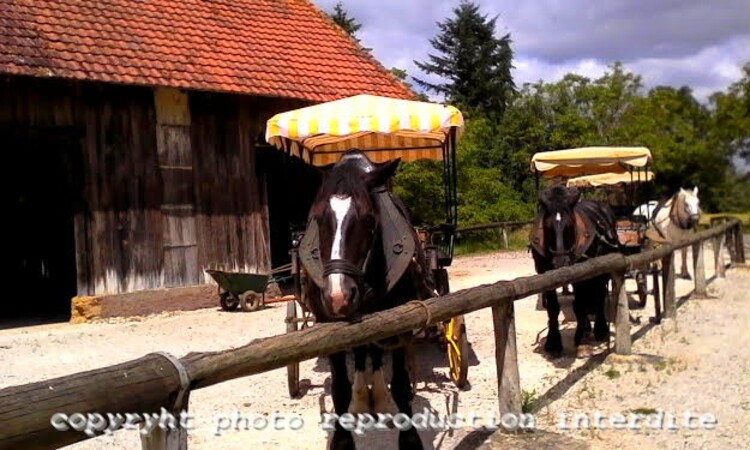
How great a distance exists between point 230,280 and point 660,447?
7762 mm

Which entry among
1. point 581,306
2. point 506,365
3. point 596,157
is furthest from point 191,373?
point 596,157

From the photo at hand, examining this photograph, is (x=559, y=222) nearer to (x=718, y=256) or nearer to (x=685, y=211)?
(x=718, y=256)

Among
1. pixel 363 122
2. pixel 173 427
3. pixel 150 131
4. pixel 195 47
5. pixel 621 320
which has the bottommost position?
pixel 621 320

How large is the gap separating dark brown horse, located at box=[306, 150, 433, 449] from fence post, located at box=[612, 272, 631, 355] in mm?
3060

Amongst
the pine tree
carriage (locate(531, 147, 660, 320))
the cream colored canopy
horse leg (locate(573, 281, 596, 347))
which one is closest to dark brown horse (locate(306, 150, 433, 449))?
horse leg (locate(573, 281, 596, 347))

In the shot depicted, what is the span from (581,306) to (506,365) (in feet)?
10.1

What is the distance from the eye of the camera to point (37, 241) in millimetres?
14648

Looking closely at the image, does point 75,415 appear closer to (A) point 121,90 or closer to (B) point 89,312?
(B) point 89,312

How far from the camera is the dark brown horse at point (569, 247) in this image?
Result: 7.18 meters

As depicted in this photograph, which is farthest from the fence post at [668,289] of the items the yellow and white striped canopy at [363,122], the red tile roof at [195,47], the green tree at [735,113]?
the green tree at [735,113]

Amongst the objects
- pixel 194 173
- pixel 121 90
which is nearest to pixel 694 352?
pixel 194 173

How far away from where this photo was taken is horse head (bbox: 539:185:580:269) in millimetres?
7109

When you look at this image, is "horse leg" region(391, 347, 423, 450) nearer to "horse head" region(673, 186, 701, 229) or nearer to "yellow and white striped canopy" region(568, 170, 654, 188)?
"yellow and white striped canopy" region(568, 170, 654, 188)

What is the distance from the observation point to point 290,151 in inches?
305
